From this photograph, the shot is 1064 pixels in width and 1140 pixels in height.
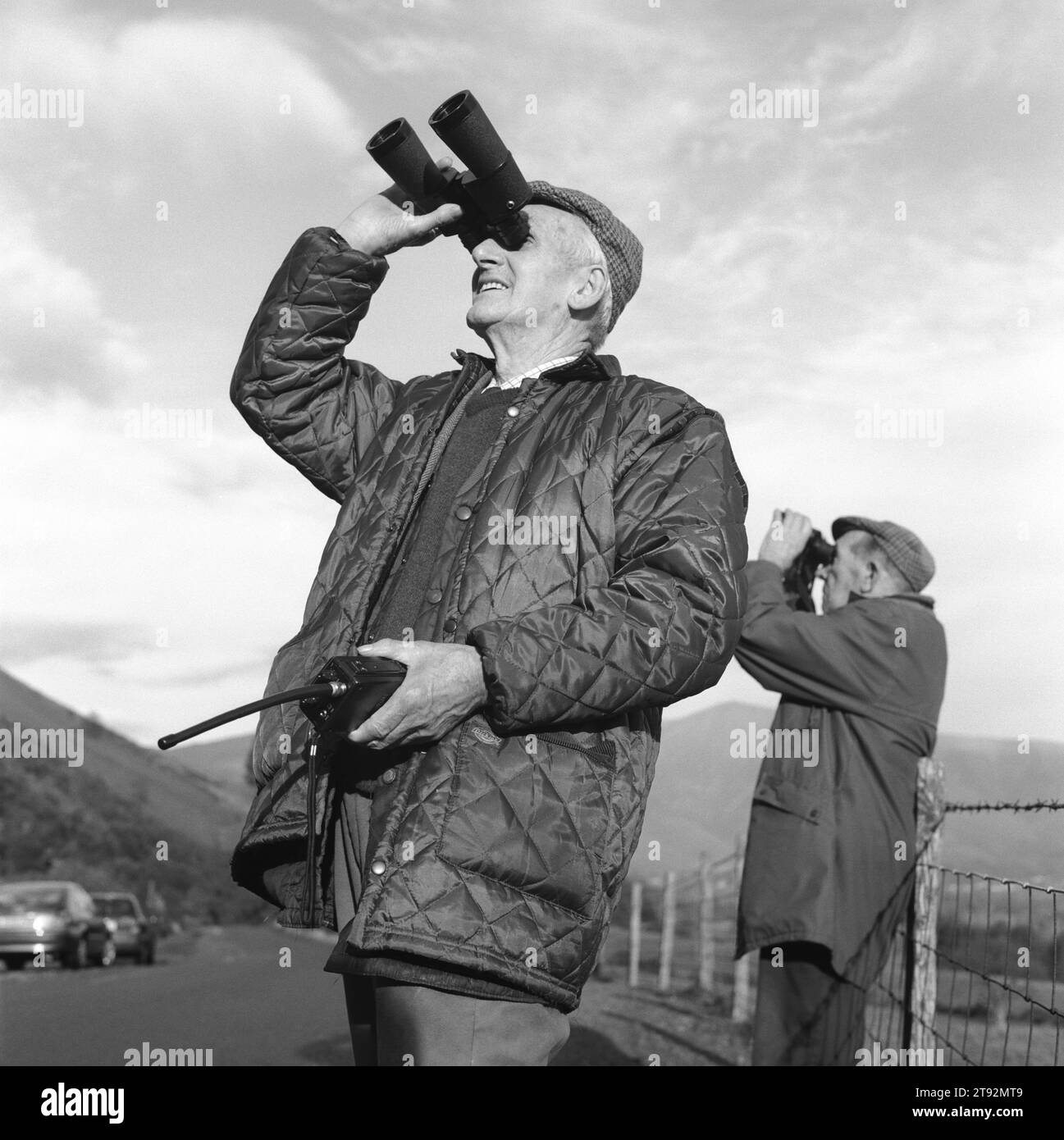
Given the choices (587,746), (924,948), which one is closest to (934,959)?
(924,948)

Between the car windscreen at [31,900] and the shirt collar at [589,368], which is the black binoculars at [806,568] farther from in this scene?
the car windscreen at [31,900]

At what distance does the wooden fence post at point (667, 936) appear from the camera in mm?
17281

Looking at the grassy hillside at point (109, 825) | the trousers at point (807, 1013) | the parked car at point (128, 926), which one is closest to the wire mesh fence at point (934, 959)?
the trousers at point (807, 1013)

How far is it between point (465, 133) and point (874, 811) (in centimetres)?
311

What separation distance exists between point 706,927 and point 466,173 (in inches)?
522

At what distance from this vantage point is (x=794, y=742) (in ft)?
18.4

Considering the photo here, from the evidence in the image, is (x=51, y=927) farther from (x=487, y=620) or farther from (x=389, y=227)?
(x=487, y=620)

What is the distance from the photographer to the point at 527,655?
275 centimetres

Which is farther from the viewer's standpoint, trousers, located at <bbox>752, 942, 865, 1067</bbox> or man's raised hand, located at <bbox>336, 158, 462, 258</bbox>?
trousers, located at <bbox>752, 942, 865, 1067</bbox>

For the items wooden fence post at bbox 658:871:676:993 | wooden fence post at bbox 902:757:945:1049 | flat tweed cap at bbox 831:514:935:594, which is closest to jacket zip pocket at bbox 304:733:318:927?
flat tweed cap at bbox 831:514:935:594

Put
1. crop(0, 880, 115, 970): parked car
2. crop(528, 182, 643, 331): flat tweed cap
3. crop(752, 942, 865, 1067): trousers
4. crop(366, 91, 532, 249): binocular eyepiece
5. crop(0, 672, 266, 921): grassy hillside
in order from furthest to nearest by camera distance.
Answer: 1. crop(0, 672, 266, 921): grassy hillside
2. crop(0, 880, 115, 970): parked car
3. crop(752, 942, 865, 1067): trousers
4. crop(528, 182, 643, 331): flat tweed cap
5. crop(366, 91, 532, 249): binocular eyepiece

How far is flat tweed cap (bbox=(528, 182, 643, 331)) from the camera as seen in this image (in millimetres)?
3553

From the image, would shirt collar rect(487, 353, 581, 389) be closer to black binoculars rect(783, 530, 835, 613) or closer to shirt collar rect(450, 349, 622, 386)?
shirt collar rect(450, 349, 622, 386)
